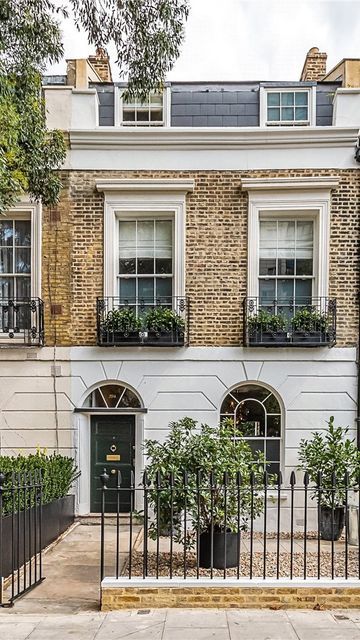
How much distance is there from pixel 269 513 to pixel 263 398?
216 centimetres

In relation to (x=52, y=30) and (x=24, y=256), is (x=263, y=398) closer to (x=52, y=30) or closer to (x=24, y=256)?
(x=24, y=256)

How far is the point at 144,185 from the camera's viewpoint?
10.9 m

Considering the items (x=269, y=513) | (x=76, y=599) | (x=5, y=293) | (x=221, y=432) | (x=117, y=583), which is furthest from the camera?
(x=5, y=293)

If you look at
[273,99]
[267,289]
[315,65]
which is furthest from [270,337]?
[315,65]

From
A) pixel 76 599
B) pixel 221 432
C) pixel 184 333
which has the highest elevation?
pixel 184 333

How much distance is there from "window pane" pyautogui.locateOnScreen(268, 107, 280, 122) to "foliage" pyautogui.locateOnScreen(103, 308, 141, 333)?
4862mm

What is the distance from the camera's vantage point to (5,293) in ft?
37.3

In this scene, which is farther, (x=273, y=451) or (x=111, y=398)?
(x=111, y=398)

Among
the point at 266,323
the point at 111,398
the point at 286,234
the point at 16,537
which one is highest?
the point at 286,234

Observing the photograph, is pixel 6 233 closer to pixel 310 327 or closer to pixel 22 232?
pixel 22 232

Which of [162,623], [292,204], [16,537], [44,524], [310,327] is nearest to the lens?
[162,623]

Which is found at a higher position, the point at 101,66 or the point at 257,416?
the point at 101,66

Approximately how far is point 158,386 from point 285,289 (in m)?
3.18

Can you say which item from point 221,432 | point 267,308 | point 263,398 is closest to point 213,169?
point 267,308
